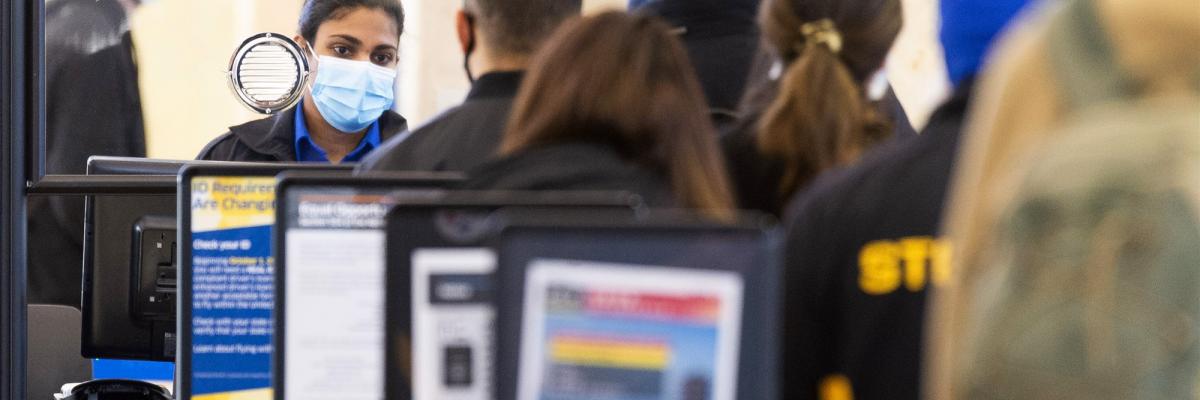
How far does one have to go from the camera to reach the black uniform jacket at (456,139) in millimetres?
2092

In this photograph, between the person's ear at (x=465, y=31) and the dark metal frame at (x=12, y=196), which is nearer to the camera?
the person's ear at (x=465, y=31)

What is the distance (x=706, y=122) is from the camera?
1593 millimetres

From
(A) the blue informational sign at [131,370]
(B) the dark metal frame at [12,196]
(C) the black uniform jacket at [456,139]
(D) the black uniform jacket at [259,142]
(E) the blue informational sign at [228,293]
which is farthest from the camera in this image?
(D) the black uniform jacket at [259,142]

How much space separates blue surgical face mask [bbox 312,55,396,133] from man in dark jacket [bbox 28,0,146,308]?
555 millimetres

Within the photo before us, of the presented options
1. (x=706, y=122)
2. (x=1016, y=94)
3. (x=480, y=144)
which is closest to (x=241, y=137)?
(x=480, y=144)

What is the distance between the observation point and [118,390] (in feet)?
9.31

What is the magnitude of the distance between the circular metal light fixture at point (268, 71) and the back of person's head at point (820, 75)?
98 cm

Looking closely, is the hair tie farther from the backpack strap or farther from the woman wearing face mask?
the woman wearing face mask

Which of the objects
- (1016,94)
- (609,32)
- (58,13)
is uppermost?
(58,13)

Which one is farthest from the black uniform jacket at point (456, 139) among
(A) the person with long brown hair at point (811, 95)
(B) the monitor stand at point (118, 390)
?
(B) the monitor stand at point (118, 390)

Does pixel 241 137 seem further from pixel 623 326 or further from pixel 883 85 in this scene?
pixel 623 326

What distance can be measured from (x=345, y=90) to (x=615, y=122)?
7.66ft

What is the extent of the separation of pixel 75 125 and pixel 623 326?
10.5 ft

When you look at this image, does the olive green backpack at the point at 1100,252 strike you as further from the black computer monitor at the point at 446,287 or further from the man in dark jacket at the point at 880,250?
the man in dark jacket at the point at 880,250
